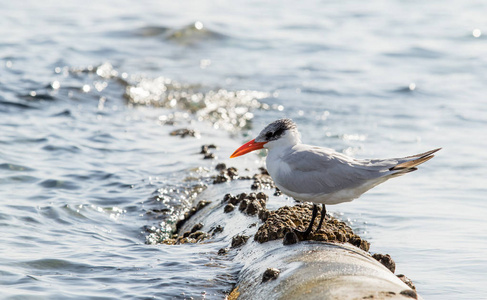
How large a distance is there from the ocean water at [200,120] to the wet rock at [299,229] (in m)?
0.42

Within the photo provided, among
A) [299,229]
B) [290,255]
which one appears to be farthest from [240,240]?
[290,255]

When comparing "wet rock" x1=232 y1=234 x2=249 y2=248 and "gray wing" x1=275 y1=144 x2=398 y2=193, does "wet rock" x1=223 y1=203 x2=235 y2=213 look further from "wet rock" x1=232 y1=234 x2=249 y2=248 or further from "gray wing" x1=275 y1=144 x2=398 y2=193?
"gray wing" x1=275 y1=144 x2=398 y2=193

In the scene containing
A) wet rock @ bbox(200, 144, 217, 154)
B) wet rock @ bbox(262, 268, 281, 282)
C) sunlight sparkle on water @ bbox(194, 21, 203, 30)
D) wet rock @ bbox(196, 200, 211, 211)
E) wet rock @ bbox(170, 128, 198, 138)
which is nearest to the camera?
wet rock @ bbox(262, 268, 281, 282)

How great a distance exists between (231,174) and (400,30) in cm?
1282

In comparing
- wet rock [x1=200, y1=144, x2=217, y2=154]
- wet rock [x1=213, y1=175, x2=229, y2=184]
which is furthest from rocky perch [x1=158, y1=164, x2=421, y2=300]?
wet rock [x1=200, y1=144, x2=217, y2=154]

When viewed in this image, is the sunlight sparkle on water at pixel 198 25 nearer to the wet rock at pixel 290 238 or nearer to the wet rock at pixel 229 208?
the wet rock at pixel 229 208

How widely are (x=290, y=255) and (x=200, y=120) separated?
712 cm

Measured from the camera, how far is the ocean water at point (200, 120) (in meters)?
5.52

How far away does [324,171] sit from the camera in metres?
4.68

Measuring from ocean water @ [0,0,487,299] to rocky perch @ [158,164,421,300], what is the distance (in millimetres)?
310

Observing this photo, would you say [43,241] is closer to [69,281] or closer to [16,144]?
[69,281]

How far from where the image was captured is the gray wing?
15.1 feet

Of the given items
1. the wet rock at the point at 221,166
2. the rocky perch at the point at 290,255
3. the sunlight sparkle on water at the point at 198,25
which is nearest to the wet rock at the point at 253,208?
the rocky perch at the point at 290,255

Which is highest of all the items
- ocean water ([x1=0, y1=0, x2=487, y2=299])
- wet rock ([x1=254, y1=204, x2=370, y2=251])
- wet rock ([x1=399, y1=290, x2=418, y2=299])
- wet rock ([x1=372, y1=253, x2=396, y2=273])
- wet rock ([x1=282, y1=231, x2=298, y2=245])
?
wet rock ([x1=399, y1=290, x2=418, y2=299])
